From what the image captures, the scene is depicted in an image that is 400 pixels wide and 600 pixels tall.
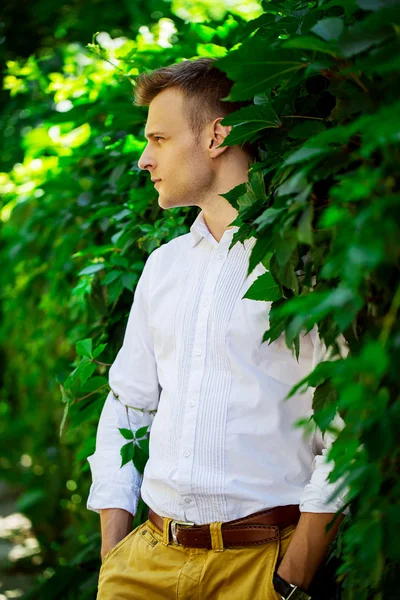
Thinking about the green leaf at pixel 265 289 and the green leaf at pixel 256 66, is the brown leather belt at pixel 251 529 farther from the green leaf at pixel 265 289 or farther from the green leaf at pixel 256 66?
the green leaf at pixel 256 66

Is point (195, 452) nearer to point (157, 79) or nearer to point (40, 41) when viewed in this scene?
point (157, 79)

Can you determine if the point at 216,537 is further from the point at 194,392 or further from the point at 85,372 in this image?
the point at 85,372

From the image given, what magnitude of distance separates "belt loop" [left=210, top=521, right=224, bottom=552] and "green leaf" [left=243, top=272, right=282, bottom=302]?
1.79 ft

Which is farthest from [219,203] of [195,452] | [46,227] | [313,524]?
[46,227]

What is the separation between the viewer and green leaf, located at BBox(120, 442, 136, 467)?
1.97 m

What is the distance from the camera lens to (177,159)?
1.95m

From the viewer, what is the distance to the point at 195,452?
5.60 feet

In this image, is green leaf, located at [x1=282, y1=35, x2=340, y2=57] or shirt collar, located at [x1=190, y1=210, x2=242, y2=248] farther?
shirt collar, located at [x1=190, y1=210, x2=242, y2=248]

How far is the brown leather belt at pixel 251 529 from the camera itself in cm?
163

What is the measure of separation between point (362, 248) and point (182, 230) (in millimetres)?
1367

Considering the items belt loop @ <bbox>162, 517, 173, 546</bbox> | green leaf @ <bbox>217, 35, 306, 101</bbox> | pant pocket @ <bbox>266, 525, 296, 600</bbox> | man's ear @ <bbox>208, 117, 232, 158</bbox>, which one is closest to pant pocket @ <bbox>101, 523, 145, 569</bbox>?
belt loop @ <bbox>162, 517, 173, 546</bbox>

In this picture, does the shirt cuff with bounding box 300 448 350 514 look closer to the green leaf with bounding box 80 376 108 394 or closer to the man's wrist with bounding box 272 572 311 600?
the man's wrist with bounding box 272 572 311 600

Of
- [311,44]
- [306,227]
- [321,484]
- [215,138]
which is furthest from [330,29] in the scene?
[321,484]

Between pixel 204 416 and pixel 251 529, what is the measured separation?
280 millimetres
